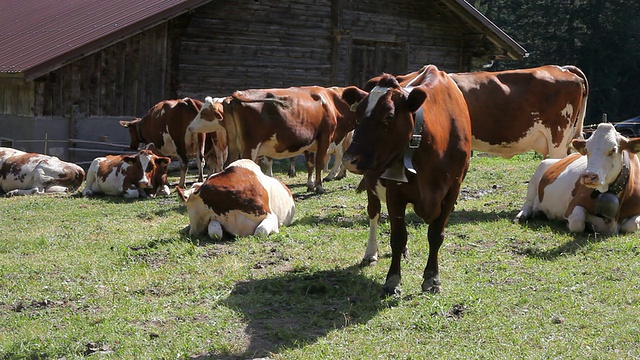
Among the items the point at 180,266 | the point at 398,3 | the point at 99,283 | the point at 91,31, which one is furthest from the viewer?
the point at 398,3

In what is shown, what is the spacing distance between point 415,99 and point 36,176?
1105 cm

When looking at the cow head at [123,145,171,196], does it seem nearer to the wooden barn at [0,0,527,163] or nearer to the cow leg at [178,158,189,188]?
the cow leg at [178,158,189,188]

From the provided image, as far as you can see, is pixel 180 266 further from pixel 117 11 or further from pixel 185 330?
pixel 117 11

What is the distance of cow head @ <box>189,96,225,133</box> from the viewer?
1434cm

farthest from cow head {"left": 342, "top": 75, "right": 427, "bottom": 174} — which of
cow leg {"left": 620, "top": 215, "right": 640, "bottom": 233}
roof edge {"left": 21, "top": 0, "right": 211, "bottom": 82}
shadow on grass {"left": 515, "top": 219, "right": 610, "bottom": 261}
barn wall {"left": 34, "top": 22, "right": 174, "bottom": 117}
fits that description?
barn wall {"left": 34, "top": 22, "right": 174, "bottom": 117}

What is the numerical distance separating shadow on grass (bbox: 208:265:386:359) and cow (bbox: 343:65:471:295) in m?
0.40

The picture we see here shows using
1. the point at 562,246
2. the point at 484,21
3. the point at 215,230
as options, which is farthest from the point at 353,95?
the point at 484,21

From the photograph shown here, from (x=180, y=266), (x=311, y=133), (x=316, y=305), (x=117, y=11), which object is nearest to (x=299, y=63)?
(x=117, y=11)

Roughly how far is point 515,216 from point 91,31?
1159cm

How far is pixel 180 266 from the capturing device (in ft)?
27.0

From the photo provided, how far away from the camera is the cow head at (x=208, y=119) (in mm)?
14336

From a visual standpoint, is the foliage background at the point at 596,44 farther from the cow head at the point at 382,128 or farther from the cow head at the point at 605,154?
the cow head at the point at 382,128

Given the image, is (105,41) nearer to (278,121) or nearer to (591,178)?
(278,121)

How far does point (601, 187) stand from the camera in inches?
343
